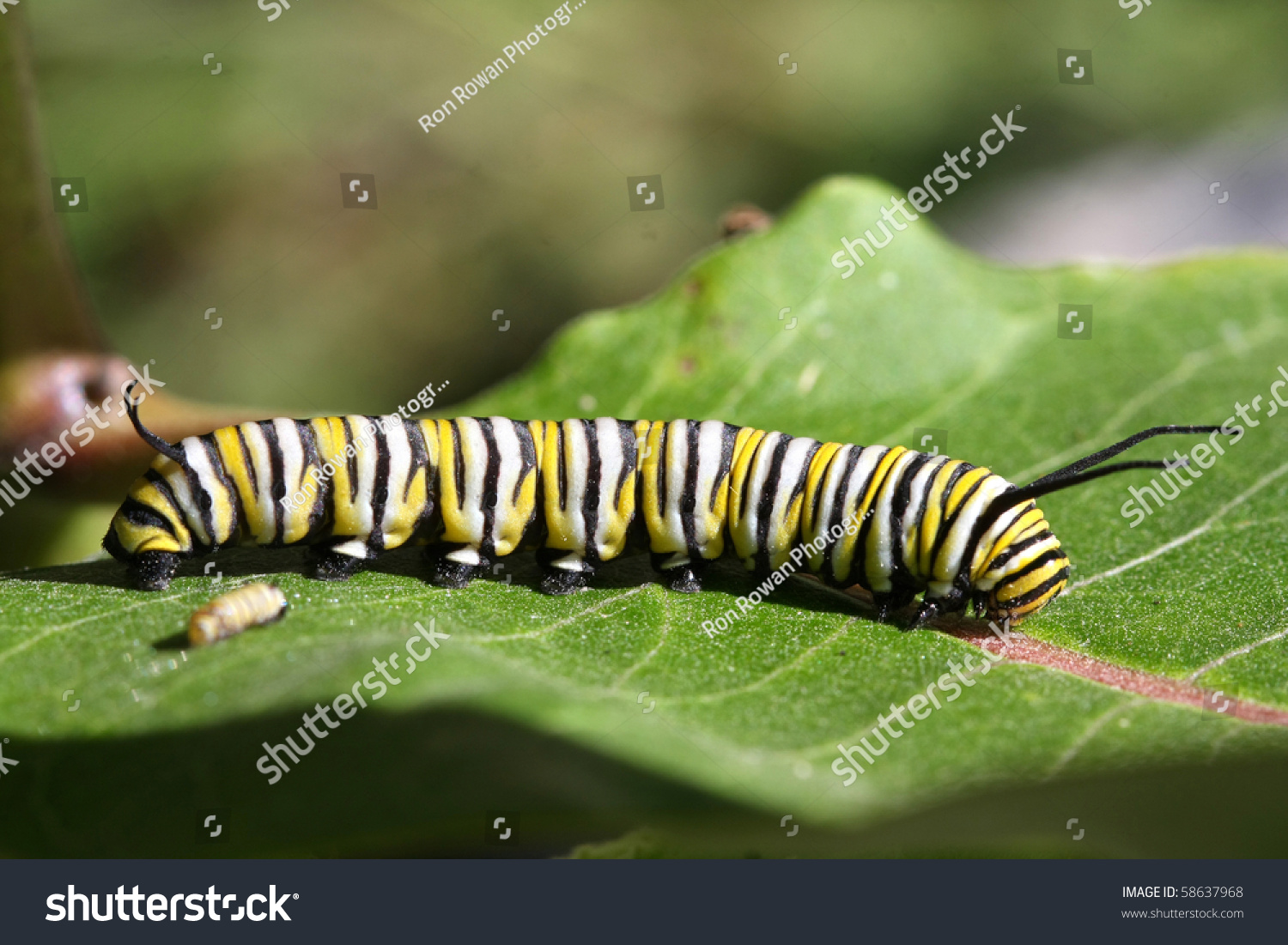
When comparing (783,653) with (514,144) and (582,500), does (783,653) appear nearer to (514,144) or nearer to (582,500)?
(582,500)

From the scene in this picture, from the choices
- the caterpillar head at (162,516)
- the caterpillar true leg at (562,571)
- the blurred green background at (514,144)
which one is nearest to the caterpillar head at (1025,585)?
the caterpillar true leg at (562,571)

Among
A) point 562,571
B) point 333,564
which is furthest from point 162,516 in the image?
point 562,571

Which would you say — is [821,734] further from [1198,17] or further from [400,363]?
[1198,17]

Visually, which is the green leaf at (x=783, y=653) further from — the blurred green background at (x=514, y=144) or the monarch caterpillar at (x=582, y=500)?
the blurred green background at (x=514, y=144)

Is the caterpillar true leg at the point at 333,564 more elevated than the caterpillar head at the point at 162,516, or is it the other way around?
the caterpillar head at the point at 162,516

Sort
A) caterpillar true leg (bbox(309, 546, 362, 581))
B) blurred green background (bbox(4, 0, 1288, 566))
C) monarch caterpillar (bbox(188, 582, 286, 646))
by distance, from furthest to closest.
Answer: blurred green background (bbox(4, 0, 1288, 566)) < caterpillar true leg (bbox(309, 546, 362, 581)) < monarch caterpillar (bbox(188, 582, 286, 646))

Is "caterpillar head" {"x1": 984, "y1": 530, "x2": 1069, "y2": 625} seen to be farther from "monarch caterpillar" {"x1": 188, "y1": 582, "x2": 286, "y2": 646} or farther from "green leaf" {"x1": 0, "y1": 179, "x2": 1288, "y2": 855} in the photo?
"monarch caterpillar" {"x1": 188, "y1": 582, "x2": 286, "y2": 646}

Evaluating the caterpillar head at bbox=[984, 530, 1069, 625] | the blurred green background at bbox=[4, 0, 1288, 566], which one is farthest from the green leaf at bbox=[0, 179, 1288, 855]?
the blurred green background at bbox=[4, 0, 1288, 566]
